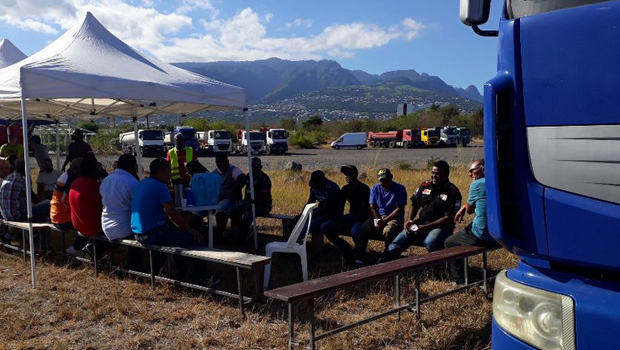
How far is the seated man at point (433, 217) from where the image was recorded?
6023mm

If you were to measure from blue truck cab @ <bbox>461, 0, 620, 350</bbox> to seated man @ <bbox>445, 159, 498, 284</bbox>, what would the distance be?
3.06 metres

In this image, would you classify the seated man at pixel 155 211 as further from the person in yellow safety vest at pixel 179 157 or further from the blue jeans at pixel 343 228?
the person in yellow safety vest at pixel 179 157

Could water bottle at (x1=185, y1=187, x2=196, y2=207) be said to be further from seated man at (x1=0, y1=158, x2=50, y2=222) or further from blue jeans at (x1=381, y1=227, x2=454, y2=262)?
blue jeans at (x1=381, y1=227, x2=454, y2=262)

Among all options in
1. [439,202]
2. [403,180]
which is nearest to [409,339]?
[439,202]

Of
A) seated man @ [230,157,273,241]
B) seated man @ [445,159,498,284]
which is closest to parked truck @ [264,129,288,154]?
seated man @ [230,157,273,241]

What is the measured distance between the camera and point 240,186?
8.13 metres

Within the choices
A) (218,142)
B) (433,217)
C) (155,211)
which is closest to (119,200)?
(155,211)

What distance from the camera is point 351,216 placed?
6.98 meters

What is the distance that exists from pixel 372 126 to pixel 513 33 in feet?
218

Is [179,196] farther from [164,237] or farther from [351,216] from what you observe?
[351,216]

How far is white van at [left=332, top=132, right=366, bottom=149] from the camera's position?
47969 mm

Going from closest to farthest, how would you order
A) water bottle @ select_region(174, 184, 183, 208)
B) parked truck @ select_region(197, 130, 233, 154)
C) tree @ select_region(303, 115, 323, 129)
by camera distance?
water bottle @ select_region(174, 184, 183, 208) < parked truck @ select_region(197, 130, 233, 154) < tree @ select_region(303, 115, 323, 129)

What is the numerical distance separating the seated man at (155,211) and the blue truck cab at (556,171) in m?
3.88

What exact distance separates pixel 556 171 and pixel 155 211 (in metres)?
4.38
